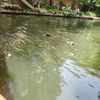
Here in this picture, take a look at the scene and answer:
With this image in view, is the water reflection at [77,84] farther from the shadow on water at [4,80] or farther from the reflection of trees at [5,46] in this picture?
the reflection of trees at [5,46]

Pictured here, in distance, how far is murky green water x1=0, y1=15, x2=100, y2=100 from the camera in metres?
10.3

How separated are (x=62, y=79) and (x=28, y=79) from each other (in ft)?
4.76

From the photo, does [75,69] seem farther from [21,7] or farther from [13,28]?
[21,7]

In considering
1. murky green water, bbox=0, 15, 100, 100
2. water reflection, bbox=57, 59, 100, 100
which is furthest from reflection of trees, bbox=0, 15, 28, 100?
water reflection, bbox=57, 59, 100, 100

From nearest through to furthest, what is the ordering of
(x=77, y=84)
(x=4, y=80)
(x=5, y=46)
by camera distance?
(x=4, y=80) < (x=77, y=84) < (x=5, y=46)

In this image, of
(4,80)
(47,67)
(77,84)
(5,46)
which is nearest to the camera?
(4,80)

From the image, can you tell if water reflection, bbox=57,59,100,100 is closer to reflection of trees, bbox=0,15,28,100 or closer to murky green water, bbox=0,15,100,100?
murky green water, bbox=0,15,100,100

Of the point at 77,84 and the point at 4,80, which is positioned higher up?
the point at 4,80

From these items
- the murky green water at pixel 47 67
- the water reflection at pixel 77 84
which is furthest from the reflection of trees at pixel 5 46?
the water reflection at pixel 77 84

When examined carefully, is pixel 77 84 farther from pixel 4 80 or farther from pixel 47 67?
pixel 4 80

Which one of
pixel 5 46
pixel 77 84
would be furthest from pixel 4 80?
pixel 5 46

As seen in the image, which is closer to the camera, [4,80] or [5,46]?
[4,80]

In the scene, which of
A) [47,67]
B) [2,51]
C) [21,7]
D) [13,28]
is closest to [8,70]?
[47,67]

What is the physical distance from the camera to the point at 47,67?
13.2 metres
